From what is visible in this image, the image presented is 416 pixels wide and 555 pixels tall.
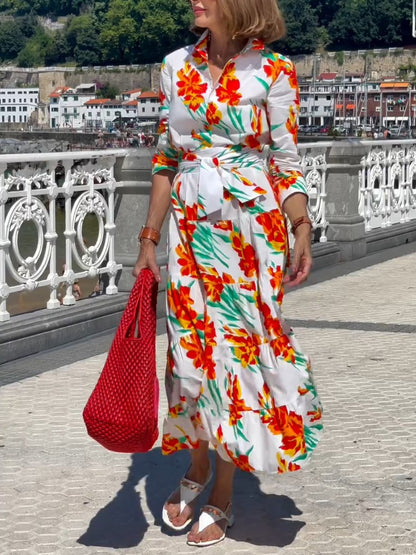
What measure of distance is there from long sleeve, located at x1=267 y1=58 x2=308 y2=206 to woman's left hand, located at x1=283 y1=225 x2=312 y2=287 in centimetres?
10

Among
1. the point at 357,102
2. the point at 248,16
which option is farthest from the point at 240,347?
the point at 357,102

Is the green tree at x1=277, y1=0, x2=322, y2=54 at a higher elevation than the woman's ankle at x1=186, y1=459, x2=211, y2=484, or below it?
higher

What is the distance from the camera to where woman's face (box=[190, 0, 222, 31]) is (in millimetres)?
3273

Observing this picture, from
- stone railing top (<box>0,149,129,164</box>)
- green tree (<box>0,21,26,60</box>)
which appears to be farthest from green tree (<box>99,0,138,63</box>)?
stone railing top (<box>0,149,129,164</box>)

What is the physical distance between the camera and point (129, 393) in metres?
3.24

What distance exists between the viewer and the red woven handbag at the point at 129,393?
10.6ft

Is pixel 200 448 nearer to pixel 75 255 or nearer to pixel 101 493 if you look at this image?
pixel 101 493

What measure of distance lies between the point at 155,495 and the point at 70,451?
1.92 feet

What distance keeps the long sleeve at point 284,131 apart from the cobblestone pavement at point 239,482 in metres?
0.96

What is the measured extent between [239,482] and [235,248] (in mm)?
1047

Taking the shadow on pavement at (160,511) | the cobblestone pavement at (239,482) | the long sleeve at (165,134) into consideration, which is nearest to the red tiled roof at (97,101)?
the cobblestone pavement at (239,482)

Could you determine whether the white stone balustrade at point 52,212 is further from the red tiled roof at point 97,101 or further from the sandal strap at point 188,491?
the red tiled roof at point 97,101

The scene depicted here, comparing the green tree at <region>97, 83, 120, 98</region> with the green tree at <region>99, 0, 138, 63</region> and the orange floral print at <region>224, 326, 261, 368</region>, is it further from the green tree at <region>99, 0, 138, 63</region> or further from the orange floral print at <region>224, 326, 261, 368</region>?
the orange floral print at <region>224, 326, 261, 368</region>

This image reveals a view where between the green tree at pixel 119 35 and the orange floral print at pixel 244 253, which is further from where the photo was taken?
the green tree at pixel 119 35
